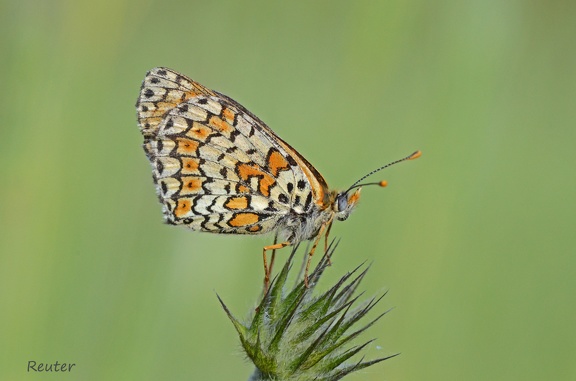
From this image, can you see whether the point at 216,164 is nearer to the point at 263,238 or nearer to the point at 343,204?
the point at 263,238

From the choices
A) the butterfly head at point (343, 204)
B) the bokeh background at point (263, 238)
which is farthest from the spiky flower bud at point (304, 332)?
the butterfly head at point (343, 204)

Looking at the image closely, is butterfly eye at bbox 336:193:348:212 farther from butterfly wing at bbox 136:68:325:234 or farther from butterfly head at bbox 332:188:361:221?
butterfly wing at bbox 136:68:325:234

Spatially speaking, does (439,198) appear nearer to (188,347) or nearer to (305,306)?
(188,347)

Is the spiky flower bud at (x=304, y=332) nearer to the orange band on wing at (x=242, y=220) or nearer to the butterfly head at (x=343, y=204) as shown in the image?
the orange band on wing at (x=242, y=220)

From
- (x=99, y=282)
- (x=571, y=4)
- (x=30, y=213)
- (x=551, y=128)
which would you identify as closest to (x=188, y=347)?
(x=99, y=282)

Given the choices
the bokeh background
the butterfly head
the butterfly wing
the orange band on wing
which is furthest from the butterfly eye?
the bokeh background
